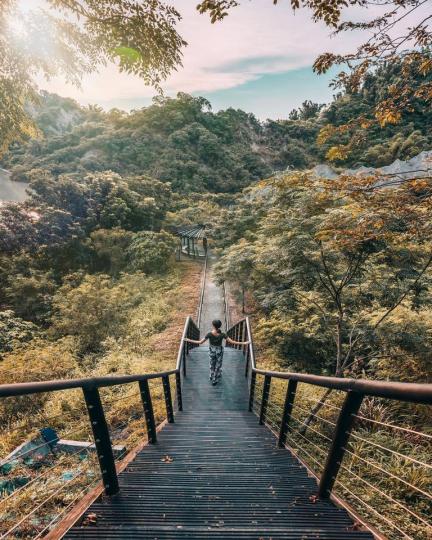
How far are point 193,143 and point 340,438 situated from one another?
166ft

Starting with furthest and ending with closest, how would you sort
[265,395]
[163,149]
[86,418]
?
[163,149] < [86,418] < [265,395]

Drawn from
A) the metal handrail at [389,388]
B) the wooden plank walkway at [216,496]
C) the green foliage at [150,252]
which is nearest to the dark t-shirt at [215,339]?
the wooden plank walkway at [216,496]

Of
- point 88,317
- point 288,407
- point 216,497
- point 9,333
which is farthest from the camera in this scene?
point 88,317

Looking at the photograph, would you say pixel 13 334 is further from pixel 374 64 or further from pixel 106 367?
pixel 374 64

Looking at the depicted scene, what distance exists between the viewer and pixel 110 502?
2.32 meters

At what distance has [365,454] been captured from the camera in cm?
557

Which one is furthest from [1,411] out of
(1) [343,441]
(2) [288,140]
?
(2) [288,140]

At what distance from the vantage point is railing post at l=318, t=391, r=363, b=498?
2000 millimetres

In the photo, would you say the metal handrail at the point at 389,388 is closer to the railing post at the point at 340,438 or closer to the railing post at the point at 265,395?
the railing post at the point at 340,438

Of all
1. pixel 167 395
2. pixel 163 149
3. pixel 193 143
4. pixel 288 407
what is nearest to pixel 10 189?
pixel 163 149

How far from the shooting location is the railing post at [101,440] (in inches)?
90.2

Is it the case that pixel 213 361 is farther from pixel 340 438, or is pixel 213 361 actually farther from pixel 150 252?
pixel 150 252

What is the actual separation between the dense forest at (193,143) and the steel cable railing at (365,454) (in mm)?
32713

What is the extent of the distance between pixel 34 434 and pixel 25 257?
44.3 feet
